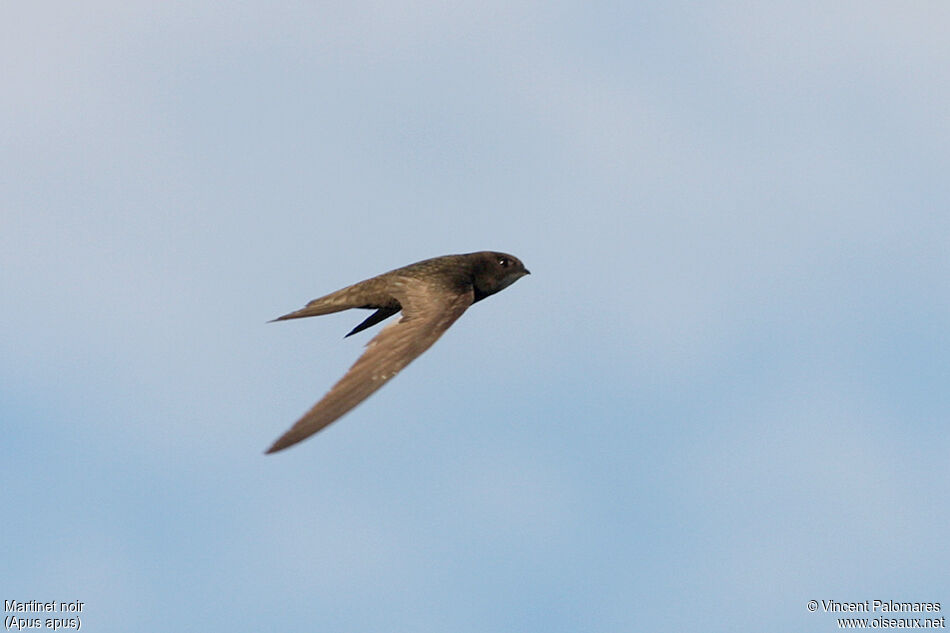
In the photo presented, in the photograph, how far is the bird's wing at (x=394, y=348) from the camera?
1153 centimetres

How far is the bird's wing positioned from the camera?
11531 mm

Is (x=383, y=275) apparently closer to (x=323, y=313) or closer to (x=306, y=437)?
(x=323, y=313)

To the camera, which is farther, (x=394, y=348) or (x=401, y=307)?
(x=401, y=307)

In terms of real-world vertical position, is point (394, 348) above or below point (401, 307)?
below

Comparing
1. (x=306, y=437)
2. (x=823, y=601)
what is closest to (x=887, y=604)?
(x=823, y=601)

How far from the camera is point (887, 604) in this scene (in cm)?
1491

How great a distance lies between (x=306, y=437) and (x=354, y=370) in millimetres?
1764

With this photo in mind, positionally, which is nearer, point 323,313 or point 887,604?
point 887,604

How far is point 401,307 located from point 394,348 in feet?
7.58

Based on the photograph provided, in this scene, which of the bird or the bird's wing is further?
the bird

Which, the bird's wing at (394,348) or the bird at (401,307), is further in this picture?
the bird at (401,307)

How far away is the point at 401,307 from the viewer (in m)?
15.9

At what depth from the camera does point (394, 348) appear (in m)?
13.7

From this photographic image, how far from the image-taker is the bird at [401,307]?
39.3ft
